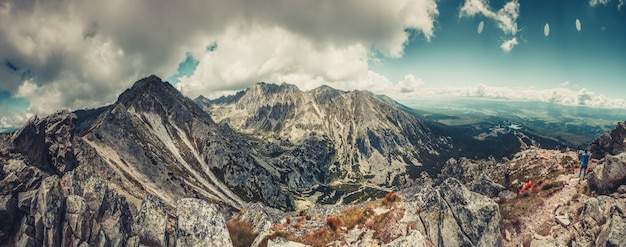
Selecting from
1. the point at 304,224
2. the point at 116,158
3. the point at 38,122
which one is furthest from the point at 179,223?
the point at 116,158

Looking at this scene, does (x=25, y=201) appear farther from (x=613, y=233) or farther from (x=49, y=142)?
(x=613, y=233)

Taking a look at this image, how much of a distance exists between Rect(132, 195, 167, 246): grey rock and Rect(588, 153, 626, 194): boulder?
51274 mm

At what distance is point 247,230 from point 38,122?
138 metres

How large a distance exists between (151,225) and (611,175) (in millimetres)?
54175

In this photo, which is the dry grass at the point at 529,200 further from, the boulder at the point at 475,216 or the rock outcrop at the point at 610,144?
the rock outcrop at the point at 610,144

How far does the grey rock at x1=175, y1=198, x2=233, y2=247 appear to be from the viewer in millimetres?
25531

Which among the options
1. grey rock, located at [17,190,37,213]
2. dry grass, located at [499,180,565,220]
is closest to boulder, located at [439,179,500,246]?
dry grass, located at [499,180,565,220]

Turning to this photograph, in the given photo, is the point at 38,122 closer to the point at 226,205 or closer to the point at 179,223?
the point at 226,205

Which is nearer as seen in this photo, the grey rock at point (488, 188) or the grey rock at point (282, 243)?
the grey rock at point (282, 243)

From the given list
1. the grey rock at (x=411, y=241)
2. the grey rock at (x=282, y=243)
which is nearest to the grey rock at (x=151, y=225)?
the grey rock at (x=282, y=243)

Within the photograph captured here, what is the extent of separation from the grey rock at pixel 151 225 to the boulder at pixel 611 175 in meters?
51.3

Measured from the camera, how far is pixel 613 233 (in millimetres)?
24500

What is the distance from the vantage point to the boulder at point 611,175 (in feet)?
104

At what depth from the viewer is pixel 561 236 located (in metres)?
29.3
